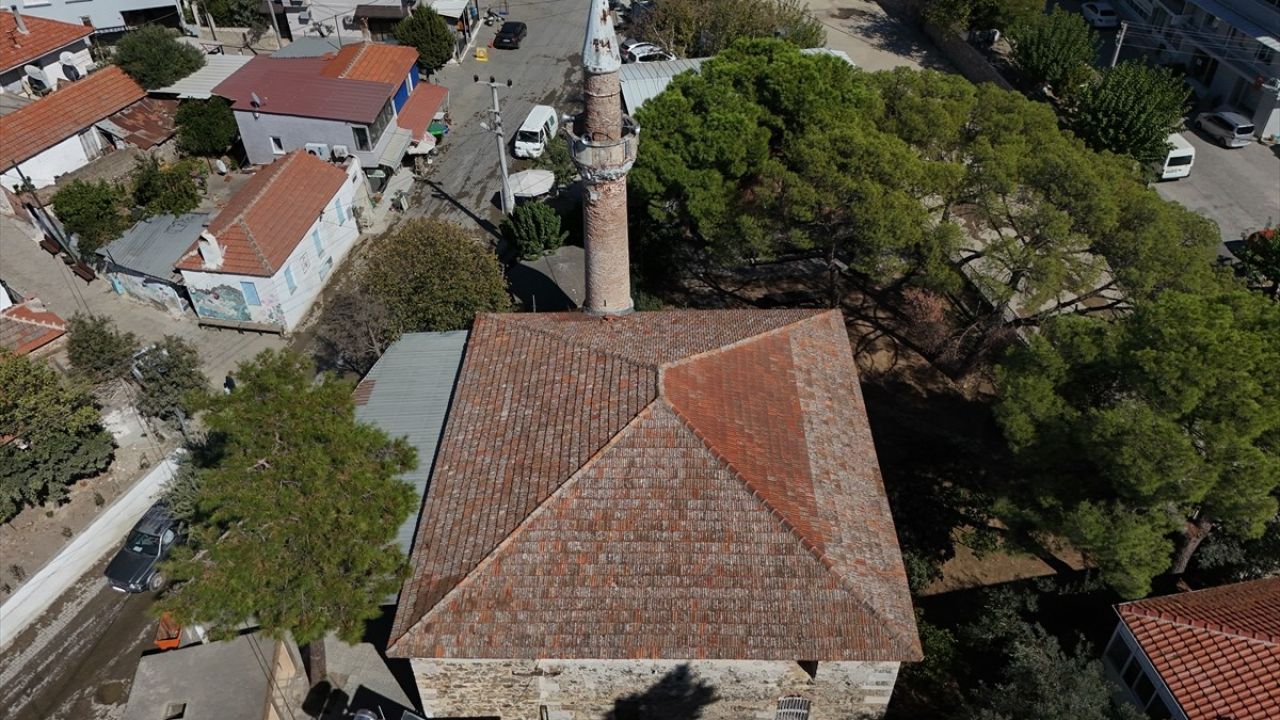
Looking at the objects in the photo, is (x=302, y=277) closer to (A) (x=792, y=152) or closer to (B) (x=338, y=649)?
(B) (x=338, y=649)

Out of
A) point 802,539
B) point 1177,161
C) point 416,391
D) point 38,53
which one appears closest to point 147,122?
point 38,53

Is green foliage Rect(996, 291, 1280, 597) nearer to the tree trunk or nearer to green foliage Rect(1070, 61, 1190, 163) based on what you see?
the tree trunk

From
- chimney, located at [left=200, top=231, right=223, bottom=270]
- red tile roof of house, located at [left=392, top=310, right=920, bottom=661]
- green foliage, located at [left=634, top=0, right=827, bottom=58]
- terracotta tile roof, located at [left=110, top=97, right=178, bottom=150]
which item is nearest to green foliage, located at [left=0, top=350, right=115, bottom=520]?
chimney, located at [left=200, top=231, right=223, bottom=270]

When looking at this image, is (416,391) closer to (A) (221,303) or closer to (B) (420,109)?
(A) (221,303)

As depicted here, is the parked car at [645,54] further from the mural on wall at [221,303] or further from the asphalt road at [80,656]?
the asphalt road at [80,656]

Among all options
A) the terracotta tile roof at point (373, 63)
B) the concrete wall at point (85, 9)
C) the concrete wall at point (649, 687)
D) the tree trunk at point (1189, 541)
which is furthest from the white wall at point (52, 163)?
the tree trunk at point (1189, 541)

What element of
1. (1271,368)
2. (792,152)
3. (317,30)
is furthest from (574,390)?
(317,30)
